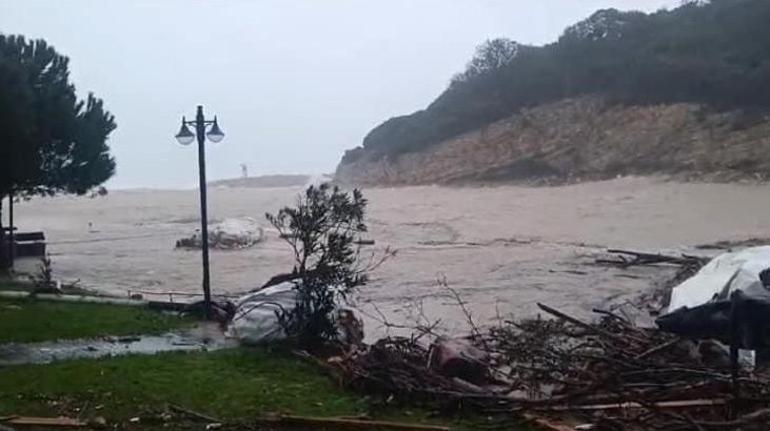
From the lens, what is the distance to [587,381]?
28.0 feet

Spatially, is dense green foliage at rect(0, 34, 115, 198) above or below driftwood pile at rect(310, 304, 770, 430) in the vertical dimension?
above

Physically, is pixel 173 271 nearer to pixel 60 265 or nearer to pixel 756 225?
pixel 60 265

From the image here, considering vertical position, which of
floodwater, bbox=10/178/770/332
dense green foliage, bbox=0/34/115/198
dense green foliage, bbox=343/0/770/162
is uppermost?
dense green foliage, bbox=343/0/770/162

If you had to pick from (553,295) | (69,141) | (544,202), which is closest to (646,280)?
(553,295)

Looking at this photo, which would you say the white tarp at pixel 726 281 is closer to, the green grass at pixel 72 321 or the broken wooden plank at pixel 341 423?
the broken wooden plank at pixel 341 423

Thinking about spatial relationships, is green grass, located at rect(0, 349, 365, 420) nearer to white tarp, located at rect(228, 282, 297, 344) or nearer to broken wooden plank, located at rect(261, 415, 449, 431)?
broken wooden plank, located at rect(261, 415, 449, 431)

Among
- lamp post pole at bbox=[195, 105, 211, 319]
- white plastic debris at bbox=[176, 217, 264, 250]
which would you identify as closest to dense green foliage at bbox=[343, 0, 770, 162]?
white plastic debris at bbox=[176, 217, 264, 250]

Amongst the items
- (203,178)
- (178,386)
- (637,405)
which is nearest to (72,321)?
(203,178)

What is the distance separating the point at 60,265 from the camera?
3047cm

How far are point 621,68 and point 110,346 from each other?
53.6 metres

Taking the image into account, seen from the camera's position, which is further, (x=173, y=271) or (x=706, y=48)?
(x=706, y=48)

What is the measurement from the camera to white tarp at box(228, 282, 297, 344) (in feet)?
38.9

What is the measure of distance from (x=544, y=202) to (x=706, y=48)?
22.3 metres

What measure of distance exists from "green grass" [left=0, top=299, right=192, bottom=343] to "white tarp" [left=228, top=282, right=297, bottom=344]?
5.51ft
